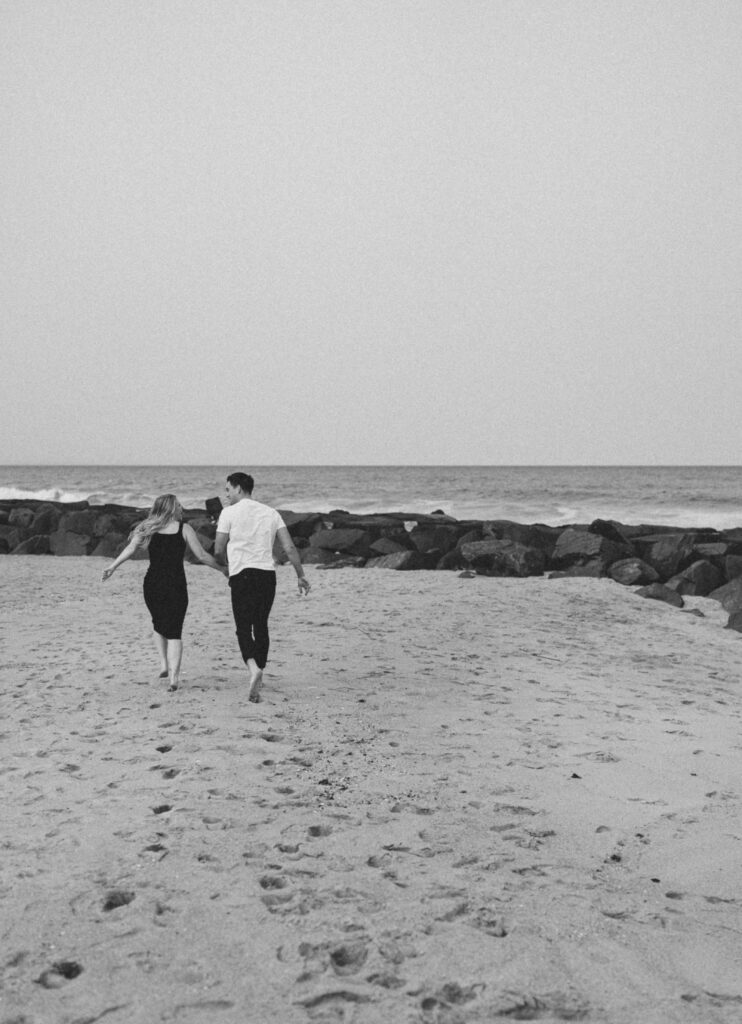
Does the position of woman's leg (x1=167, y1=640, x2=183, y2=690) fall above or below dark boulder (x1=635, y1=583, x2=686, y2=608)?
above

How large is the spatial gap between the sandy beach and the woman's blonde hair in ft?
4.05

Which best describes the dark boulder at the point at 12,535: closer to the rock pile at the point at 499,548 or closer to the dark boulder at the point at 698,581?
the rock pile at the point at 499,548

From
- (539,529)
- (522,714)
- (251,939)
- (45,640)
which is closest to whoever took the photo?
(251,939)

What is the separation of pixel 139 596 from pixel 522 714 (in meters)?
7.17

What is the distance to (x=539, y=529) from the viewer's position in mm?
19984

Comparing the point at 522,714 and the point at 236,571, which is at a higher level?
the point at 236,571

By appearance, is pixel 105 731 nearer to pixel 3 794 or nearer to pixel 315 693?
pixel 3 794

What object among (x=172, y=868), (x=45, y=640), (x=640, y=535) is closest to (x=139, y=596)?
(x=45, y=640)

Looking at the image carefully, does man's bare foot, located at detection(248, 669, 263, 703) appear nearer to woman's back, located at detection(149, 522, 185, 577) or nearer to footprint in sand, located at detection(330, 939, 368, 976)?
woman's back, located at detection(149, 522, 185, 577)

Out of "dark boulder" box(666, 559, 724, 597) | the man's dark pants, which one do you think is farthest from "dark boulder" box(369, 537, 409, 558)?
the man's dark pants

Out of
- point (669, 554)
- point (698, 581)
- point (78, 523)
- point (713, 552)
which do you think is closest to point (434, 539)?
point (669, 554)

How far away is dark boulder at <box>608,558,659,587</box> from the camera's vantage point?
14570 mm

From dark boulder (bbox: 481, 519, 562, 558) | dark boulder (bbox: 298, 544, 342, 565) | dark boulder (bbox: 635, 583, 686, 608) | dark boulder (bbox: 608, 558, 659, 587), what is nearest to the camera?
dark boulder (bbox: 635, 583, 686, 608)

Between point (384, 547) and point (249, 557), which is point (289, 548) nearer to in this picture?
point (249, 557)
